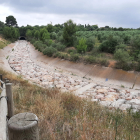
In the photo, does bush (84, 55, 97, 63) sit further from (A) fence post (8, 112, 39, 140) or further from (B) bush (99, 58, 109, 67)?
(A) fence post (8, 112, 39, 140)

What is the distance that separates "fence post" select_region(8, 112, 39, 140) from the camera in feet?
6.77

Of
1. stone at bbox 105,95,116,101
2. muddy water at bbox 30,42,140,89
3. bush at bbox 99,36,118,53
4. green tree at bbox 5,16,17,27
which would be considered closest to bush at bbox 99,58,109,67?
muddy water at bbox 30,42,140,89

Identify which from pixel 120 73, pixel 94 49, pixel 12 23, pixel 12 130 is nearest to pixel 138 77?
pixel 120 73

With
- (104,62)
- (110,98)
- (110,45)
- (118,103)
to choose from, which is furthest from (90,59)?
(118,103)

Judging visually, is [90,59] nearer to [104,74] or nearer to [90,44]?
[104,74]

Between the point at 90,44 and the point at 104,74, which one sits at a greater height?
the point at 90,44

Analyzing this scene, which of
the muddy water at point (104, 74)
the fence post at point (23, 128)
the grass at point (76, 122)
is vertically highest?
the fence post at point (23, 128)

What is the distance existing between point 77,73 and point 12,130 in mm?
11823

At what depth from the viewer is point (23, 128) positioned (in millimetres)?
2053

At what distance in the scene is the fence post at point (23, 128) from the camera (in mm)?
2065

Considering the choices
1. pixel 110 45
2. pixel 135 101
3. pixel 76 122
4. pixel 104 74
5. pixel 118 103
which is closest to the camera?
pixel 76 122

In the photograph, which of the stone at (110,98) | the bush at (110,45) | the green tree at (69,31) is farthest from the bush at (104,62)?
A: the green tree at (69,31)

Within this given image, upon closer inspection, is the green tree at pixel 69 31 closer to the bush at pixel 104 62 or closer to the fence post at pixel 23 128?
the bush at pixel 104 62

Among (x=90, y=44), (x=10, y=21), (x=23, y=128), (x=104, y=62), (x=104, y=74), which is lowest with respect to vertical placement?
(x=104, y=74)
